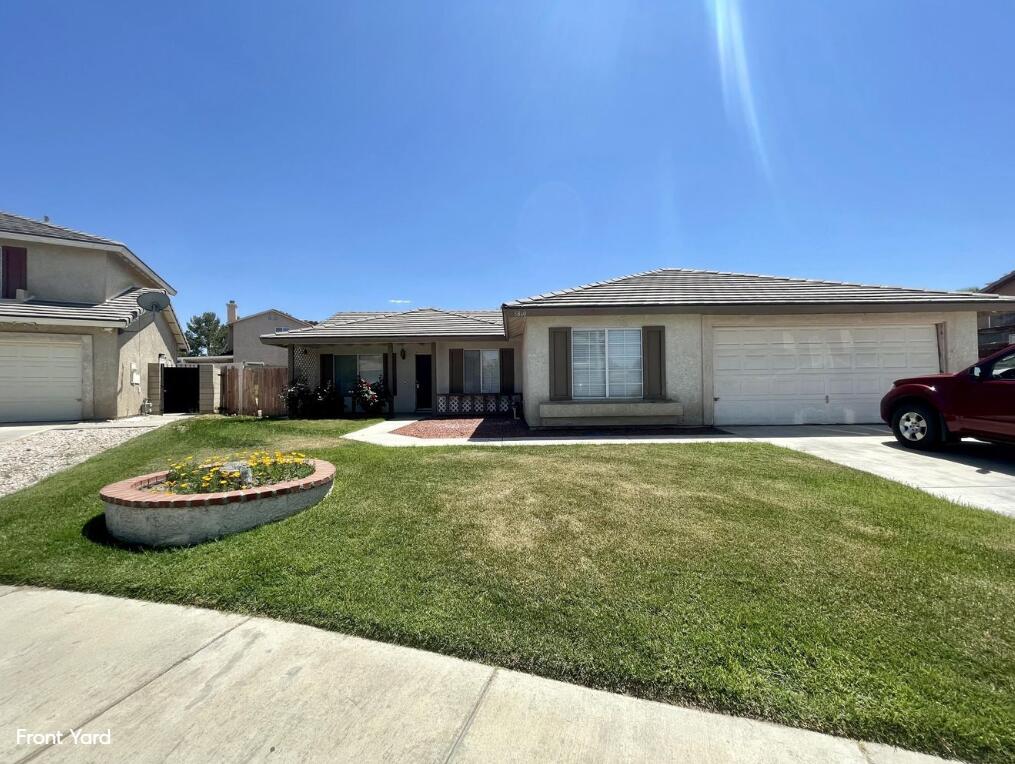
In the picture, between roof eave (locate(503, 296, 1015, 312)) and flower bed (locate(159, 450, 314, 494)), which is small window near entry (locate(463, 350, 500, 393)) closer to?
roof eave (locate(503, 296, 1015, 312))

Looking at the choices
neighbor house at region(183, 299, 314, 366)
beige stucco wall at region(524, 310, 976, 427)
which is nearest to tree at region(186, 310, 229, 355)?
neighbor house at region(183, 299, 314, 366)

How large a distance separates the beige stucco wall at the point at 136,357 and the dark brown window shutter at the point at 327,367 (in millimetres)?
6037

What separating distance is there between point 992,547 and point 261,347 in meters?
38.1

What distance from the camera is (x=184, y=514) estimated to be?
4.00m

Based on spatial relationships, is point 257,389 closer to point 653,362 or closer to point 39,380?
point 39,380

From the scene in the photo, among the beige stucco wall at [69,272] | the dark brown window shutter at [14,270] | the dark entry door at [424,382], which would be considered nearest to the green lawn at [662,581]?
the dark entry door at [424,382]

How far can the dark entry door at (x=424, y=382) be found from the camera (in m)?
16.1

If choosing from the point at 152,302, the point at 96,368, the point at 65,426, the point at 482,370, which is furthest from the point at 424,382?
the point at 65,426

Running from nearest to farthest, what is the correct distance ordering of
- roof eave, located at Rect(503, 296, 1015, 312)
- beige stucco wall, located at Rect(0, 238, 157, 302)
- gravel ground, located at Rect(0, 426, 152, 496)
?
1. gravel ground, located at Rect(0, 426, 152, 496)
2. roof eave, located at Rect(503, 296, 1015, 312)
3. beige stucco wall, located at Rect(0, 238, 157, 302)

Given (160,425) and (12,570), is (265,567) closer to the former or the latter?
(12,570)

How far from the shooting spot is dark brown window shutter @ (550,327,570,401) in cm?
1046

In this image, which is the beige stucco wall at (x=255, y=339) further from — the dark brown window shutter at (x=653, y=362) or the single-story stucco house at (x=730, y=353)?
the dark brown window shutter at (x=653, y=362)

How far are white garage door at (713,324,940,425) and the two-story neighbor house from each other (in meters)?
17.8

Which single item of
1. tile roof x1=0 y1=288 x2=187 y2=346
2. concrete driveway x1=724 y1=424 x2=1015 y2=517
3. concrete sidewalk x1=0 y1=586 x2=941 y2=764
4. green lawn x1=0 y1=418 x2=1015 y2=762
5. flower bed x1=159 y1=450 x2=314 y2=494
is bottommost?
concrete sidewalk x1=0 y1=586 x2=941 y2=764
